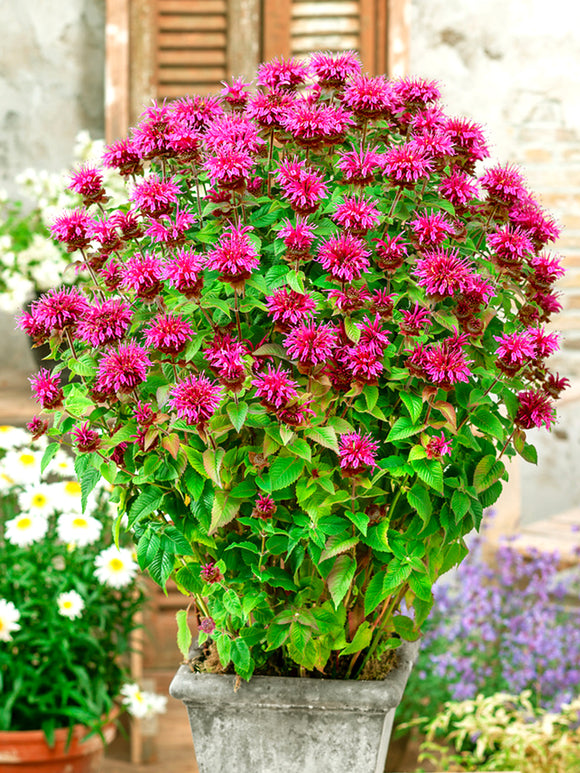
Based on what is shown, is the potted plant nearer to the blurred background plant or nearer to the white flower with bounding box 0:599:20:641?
the white flower with bounding box 0:599:20:641

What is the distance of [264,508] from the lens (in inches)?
30.8

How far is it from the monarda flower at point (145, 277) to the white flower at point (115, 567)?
113 cm

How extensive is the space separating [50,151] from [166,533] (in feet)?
7.81

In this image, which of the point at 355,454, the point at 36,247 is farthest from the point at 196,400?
the point at 36,247

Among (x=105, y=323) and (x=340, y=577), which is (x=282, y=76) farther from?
(x=340, y=577)

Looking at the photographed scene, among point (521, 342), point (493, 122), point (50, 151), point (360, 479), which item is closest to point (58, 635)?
point (360, 479)

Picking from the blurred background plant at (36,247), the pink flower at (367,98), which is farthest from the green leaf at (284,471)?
the blurred background plant at (36,247)

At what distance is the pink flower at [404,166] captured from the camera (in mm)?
770

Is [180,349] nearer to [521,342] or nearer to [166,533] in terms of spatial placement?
[166,533]

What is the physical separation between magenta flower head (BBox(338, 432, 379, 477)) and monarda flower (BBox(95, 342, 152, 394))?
0.18m

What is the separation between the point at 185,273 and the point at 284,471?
0.60ft

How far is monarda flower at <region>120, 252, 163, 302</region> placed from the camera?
755mm

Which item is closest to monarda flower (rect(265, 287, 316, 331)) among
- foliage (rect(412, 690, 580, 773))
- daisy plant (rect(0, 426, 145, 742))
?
daisy plant (rect(0, 426, 145, 742))

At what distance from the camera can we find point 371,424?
0.83m
